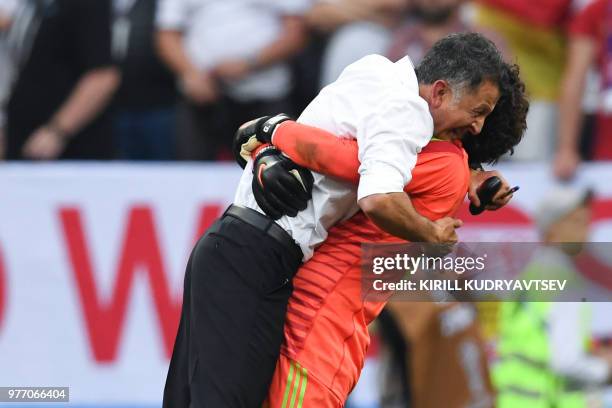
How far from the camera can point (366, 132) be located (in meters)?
3.78

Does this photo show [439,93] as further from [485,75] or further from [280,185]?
[280,185]

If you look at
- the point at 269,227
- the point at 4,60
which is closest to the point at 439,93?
the point at 269,227

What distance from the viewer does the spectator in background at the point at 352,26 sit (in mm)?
7402

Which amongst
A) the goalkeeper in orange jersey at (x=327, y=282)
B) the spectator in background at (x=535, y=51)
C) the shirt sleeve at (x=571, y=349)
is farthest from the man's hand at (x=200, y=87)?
the goalkeeper in orange jersey at (x=327, y=282)

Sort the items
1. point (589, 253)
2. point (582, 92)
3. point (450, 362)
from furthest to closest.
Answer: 1. point (582, 92)
2. point (450, 362)
3. point (589, 253)

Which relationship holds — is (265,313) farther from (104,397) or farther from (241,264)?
(104,397)

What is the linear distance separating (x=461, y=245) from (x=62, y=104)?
13.6 feet

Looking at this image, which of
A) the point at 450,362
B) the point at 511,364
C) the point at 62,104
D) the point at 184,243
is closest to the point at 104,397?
the point at 184,243

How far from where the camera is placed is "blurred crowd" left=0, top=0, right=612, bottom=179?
286 inches

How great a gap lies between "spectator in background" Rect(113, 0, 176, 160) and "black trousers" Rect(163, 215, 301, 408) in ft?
12.3

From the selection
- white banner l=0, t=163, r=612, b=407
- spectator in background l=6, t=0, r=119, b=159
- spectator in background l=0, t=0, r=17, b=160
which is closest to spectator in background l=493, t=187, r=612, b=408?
white banner l=0, t=163, r=612, b=407

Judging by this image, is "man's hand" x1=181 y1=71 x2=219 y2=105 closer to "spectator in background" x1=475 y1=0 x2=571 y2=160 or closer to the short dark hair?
"spectator in background" x1=475 y1=0 x2=571 y2=160

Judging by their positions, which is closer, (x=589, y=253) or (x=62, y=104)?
(x=589, y=253)

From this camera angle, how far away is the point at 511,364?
555 cm
